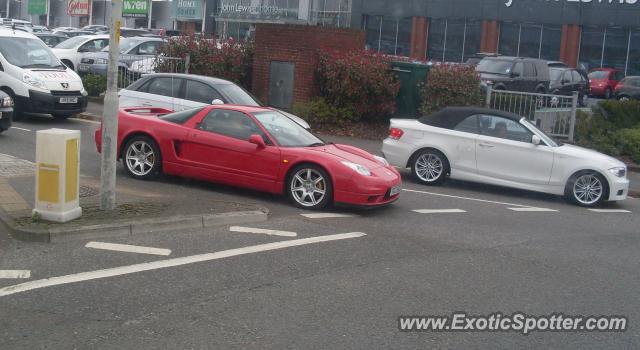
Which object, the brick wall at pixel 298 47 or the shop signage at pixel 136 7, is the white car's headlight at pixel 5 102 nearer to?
the brick wall at pixel 298 47

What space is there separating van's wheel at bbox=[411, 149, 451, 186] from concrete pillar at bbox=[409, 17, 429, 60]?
116 ft

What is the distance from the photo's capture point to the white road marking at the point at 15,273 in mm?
6977

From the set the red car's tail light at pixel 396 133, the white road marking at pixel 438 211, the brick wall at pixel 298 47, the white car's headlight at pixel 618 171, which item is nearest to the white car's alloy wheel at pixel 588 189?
the white car's headlight at pixel 618 171

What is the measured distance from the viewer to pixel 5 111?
14742 mm

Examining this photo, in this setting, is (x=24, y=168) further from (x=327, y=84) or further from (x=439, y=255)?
(x=327, y=84)

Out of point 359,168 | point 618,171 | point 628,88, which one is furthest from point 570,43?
point 359,168

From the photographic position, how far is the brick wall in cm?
2016

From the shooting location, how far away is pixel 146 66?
72.9ft

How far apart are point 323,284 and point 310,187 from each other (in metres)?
3.54

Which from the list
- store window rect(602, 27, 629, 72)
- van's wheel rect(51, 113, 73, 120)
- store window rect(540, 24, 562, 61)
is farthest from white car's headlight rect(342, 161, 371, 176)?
store window rect(540, 24, 562, 61)

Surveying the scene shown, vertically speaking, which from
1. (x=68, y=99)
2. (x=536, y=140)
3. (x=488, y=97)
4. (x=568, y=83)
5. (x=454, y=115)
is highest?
(x=568, y=83)

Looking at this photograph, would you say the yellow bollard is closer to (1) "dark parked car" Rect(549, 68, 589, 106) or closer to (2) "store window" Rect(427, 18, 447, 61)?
(1) "dark parked car" Rect(549, 68, 589, 106)

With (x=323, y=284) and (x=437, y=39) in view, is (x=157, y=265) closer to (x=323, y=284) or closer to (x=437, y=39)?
(x=323, y=284)

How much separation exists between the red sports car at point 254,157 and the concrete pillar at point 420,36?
3765 cm
